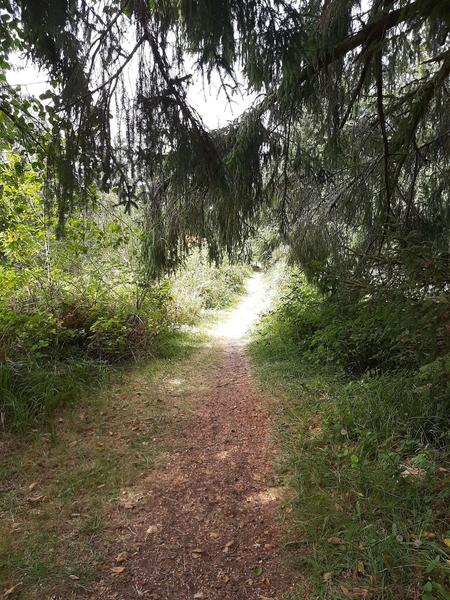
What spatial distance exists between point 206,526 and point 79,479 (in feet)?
4.65

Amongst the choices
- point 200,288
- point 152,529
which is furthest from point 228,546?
point 200,288

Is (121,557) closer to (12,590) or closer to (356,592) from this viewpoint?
(12,590)

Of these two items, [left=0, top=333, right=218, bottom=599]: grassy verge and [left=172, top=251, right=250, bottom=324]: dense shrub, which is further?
[left=172, top=251, right=250, bottom=324]: dense shrub

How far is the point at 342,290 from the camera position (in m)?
3.60

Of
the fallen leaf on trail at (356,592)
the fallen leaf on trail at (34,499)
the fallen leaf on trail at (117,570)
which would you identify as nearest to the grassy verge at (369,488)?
the fallen leaf on trail at (356,592)

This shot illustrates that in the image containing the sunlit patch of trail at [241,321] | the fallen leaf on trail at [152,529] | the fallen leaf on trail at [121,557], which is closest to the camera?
the fallen leaf on trail at [121,557]

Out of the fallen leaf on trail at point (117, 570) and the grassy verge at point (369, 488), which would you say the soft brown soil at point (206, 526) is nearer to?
the fallen leaf on trail at point (117, 570)

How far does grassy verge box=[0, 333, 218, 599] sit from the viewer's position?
2.61m

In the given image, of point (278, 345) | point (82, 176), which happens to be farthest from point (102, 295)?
point (82, 176)

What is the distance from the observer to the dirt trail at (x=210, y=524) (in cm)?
247

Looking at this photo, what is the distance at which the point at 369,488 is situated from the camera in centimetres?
289

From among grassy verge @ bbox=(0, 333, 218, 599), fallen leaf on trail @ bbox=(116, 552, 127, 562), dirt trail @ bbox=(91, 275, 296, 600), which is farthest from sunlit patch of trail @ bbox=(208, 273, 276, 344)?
fallen leaf on trail @ bbox=(116, 552, 127, 562)

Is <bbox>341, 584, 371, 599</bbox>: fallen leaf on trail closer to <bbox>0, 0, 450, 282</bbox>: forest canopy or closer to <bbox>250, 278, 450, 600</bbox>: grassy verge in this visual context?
<bbox>250, 278, 450, 600</bbox>: grassy verge

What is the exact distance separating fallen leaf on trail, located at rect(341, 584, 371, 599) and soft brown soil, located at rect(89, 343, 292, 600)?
1.29ft
